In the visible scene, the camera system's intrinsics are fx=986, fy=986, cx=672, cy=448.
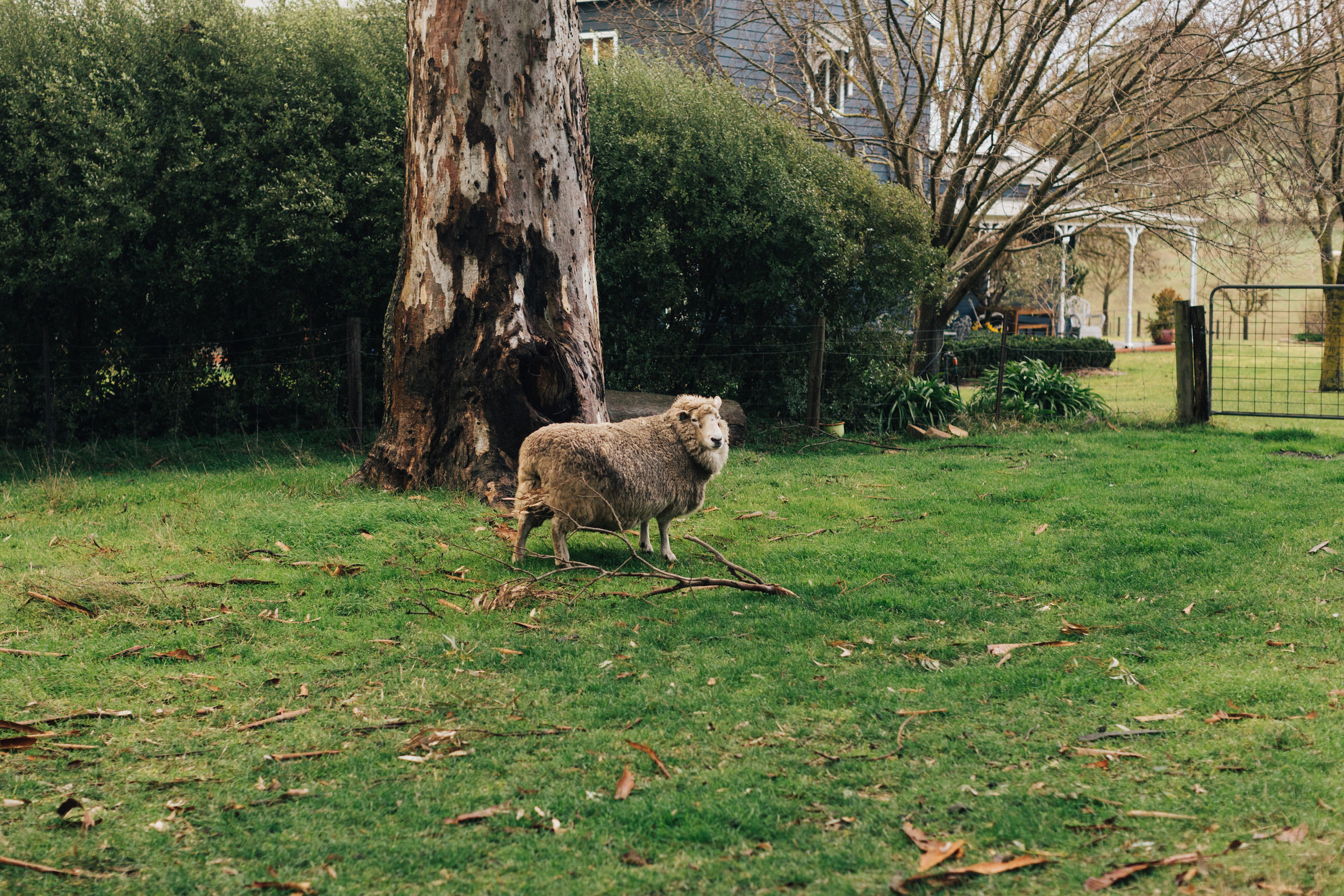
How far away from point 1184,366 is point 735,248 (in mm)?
5901

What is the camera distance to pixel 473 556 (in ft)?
22.2

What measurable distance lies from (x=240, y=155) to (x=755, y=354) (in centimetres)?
644

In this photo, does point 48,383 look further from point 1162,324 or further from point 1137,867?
point 1162,324

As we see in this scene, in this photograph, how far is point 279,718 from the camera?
13.9 feet

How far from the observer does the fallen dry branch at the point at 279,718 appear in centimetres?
415

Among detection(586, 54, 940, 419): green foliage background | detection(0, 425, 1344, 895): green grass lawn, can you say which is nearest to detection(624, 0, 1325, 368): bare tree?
detection(586, 54, 940, 419): green foliage background

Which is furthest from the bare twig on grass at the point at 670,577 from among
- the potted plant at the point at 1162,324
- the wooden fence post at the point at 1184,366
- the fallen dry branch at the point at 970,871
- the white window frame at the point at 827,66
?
the potted plant at the point at 1162,324

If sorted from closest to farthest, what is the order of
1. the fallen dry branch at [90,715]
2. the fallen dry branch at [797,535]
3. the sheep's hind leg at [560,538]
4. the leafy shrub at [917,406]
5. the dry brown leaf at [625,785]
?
the dry brown leaf at [625,785]
the fallen dry branch at [90,715]
the sheep's hind leg at [560,538]
the fallen dry branch at [797,535]
the leafy shrub at [917,406]

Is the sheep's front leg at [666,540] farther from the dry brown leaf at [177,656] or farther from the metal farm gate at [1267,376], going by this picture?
the metal farm gate at [1267,376]

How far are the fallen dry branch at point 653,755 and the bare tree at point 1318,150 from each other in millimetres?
12910

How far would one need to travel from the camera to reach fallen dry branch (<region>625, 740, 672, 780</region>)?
371 centimetres

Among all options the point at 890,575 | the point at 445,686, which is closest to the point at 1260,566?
the point at 890,575

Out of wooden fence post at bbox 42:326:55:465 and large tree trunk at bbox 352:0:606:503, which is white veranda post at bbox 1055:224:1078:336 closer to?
large tree trunk at bbox 352:0:606:503

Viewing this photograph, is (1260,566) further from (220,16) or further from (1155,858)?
(220,16)
